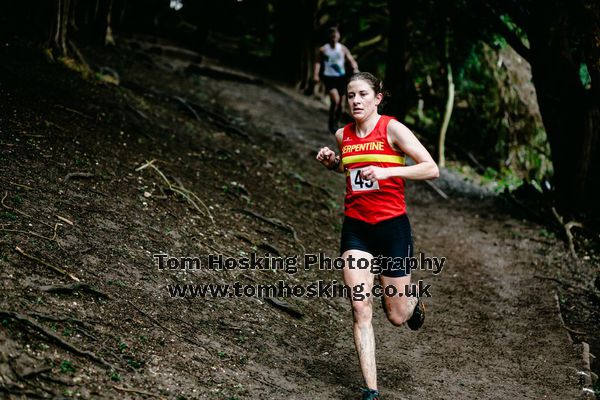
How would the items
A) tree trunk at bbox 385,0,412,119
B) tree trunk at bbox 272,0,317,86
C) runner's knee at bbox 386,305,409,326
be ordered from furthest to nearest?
tree trunk at bbox 272,0,317,86 → tree trunk at bbox 385,0,412,119 → runner's knee at bbox 386,305,409,326

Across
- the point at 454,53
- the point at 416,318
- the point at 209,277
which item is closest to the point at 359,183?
the point at 416,318

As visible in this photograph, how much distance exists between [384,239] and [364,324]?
655 millimetres

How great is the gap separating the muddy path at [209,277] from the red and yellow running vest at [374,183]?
4.70ft

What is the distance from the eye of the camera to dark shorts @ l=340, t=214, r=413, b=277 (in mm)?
4727

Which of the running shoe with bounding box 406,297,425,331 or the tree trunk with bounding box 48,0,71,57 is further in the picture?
the tree trunk with bounding box 48,0,71,57

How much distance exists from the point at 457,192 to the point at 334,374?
972 centimetres

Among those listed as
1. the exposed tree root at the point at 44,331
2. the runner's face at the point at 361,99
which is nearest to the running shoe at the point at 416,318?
the runner's face at the point at 361,99

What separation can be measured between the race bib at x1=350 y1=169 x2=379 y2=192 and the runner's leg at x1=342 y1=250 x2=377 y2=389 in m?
0.49

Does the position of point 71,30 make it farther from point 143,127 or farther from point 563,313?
point 563,313

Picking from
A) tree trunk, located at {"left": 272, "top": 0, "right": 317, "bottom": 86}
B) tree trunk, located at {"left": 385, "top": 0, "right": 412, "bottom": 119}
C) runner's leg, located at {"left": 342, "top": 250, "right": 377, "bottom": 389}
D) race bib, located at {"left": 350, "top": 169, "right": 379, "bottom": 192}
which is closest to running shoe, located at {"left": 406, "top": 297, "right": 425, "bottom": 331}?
runner's leg, located at {"left": 342, "top": 250, "right": 377, "bottom": 389}

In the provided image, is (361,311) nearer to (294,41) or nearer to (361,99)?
(361,99)

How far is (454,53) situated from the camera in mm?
16656

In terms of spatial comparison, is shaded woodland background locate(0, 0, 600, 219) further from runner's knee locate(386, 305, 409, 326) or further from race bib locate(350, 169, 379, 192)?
race bib locate(350, 169, 379, 192)

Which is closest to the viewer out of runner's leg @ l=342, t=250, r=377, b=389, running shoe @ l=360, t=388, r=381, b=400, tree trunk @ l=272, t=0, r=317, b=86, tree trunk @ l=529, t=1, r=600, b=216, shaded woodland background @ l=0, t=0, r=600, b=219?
running shoe @ l=360, t=388, r=381, b=400
